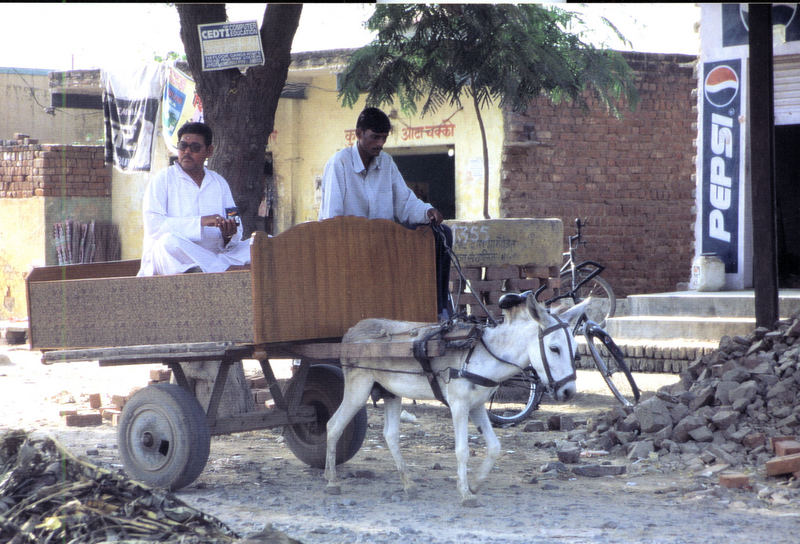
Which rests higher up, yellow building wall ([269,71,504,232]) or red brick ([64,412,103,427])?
yellow building wall ([269,71,504,232])

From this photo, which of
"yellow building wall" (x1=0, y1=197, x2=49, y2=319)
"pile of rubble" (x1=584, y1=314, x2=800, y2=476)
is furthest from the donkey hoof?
"yellow building wall" (x1=0, y1=197, x2=49, y2=319)

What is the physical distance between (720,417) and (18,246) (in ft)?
46.9

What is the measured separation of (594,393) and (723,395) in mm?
2766

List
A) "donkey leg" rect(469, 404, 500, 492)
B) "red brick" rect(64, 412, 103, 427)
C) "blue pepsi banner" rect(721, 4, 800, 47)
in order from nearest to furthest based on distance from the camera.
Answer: "donkey leg" rect(469, 404, 500, 492) < "red brick" rect(64, 412, 103, 427) < "blue pepsi banner" rect(721, 4, 800, 47)

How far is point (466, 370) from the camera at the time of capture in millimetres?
5250

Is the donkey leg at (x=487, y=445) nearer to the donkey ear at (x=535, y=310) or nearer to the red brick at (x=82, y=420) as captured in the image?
the donkey ear at (x=535, y=310)

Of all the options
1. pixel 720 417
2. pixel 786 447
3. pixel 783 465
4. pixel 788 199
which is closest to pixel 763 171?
pixel 720 417

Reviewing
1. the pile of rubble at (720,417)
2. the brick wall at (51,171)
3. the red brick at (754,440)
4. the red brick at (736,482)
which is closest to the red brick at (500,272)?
the pile of rubble at (720,417)

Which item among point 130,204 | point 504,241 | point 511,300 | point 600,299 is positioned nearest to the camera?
point 511,300

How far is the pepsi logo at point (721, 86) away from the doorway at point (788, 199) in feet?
13.3

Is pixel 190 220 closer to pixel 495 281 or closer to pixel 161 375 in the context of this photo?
pixel 161 375

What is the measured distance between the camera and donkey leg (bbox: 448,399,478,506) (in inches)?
207

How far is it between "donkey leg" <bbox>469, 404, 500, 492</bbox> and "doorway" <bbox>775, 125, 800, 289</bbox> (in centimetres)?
1154

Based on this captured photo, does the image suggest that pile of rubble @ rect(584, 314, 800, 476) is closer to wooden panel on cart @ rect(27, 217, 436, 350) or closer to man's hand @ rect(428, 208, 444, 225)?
wooden panel on cart @ rect(27, 217, 436, 350)
